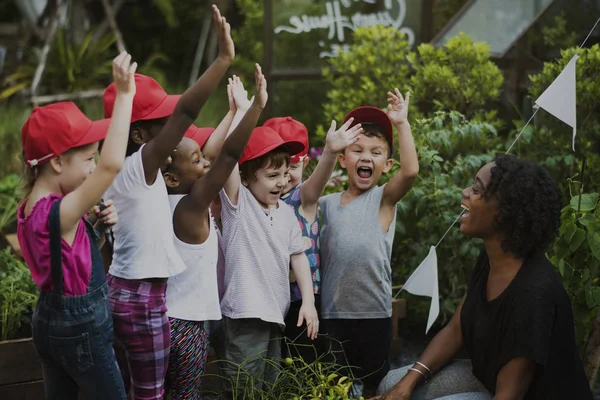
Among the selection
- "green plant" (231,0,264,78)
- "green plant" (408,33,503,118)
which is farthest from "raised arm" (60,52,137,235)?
"green plant" (231,0,264,78)

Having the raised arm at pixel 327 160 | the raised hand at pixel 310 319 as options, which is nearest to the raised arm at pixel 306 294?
the raised hand at pixel 310 319

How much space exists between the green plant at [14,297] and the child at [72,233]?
3.59 feet

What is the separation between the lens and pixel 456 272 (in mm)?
4898

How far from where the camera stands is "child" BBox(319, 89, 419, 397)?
3572 mm

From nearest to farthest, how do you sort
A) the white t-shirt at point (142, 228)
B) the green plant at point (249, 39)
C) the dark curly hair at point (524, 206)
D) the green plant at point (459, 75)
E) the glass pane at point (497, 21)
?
the white t-shirt at point (142, 228) < the dark curly hair at point (524, 206) < the green plant at point (459, 75) < the glass pane at point (497, 21) < the green plant at point (249, 39)

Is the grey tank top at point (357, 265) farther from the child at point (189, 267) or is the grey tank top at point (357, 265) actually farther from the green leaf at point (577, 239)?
the green leaf at point (577, 239)

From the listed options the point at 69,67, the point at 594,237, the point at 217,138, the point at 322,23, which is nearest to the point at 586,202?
the point at 594,237

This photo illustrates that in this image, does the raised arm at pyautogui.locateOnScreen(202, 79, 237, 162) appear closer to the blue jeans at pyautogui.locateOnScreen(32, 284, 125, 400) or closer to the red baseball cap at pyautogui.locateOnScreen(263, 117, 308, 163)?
the red baseball cap at pyautogui.locateOnScreen(263, 117, 308, 163)

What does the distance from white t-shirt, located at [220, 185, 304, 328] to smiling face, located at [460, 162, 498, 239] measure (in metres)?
0.73

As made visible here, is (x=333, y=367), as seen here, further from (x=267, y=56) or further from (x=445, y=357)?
(x=267, y=56)

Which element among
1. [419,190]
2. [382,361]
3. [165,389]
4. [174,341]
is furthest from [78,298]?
[419,190]

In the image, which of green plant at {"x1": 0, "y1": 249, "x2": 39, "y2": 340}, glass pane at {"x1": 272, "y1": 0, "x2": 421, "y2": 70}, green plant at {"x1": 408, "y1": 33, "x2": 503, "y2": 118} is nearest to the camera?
green plant at {"x1": 0, "y1": 249, "x2": 39, "y2": 340}

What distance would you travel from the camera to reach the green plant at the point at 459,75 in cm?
507

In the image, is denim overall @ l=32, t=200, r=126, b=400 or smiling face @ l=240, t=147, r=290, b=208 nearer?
denim overall @ l=32, t=200, r=126, b=400
